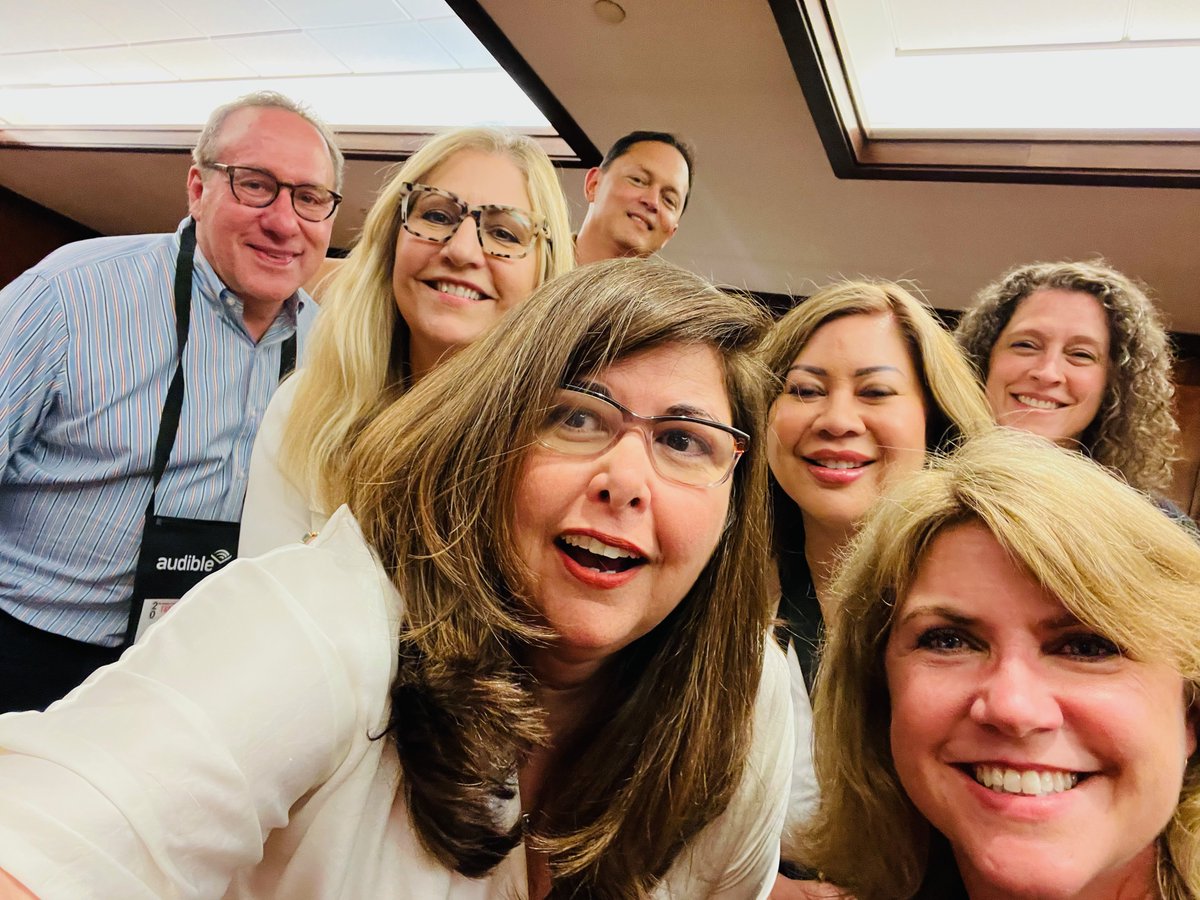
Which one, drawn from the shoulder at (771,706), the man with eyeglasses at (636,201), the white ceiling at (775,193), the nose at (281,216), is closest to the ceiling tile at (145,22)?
the white ceiling at (775,193)

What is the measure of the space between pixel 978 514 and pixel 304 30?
378 cm

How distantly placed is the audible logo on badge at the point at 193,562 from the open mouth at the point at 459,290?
0.79 metres

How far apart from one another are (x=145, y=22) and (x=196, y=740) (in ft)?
14.4

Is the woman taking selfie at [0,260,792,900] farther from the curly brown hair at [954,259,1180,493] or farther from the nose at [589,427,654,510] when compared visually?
the curly brown hair at [954,259,1180,493]

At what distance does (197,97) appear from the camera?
4504mm

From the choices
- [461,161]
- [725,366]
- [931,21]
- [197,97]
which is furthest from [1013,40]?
[197,97]

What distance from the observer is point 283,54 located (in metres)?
3.90

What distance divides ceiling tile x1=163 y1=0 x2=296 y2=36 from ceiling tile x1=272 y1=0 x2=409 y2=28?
9 centimetres

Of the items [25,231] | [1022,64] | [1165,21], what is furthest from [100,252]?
[25,231]

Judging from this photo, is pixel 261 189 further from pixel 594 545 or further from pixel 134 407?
pixel 594 545

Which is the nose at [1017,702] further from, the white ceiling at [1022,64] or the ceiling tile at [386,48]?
the ceiling tile at [386,48]

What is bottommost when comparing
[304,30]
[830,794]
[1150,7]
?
[830,794]

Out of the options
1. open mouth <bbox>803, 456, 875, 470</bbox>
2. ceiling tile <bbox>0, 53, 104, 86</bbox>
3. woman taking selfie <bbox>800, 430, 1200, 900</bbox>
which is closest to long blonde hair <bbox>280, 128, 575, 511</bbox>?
open mouth <bbox>803, 456, 875, 470</bbox>

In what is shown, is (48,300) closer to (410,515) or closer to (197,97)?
(410,515)
